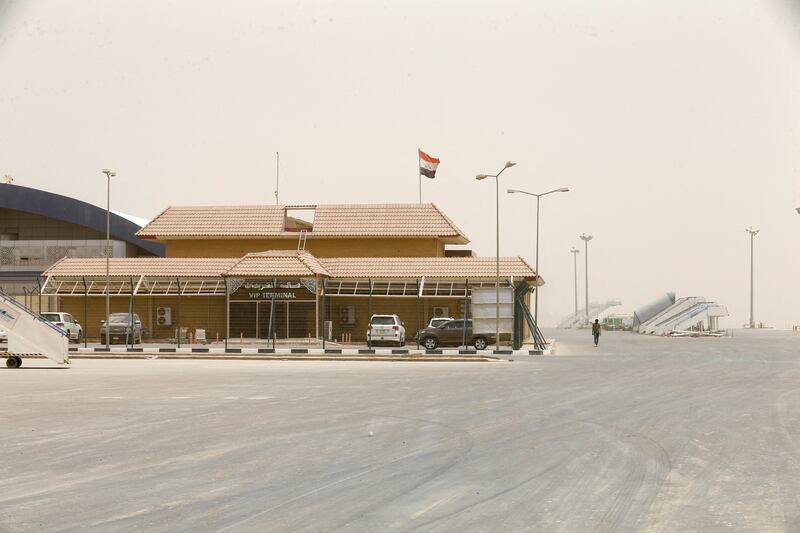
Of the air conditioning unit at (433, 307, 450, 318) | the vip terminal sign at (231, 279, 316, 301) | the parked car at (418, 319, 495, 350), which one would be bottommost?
the parked car at (418, 319, 495, 350)

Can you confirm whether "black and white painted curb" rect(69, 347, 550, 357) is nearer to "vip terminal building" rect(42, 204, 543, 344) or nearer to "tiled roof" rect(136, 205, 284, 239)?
"vip terminal building" rect(42, 204, 543, 344)

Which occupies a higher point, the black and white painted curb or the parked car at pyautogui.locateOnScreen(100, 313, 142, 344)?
the parked car at pyautogui.locateOnScreen(100, 313, 142, 344)

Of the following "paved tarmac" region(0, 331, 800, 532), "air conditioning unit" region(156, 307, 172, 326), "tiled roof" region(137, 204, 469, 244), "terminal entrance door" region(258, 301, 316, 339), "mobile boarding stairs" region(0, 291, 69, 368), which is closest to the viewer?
"paved tarmac" region(0, 331, 800, 532)

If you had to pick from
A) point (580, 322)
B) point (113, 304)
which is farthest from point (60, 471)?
point (580, 322)

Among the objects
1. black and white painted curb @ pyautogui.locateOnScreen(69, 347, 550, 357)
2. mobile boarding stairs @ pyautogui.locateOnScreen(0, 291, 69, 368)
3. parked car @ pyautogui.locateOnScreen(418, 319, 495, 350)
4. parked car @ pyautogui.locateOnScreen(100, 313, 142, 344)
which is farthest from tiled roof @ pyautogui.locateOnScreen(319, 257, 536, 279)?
mobile boarding stairs @ pyautogui.locateOnScreen(0, 291, 69, 368)

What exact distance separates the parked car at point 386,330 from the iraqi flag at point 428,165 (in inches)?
967

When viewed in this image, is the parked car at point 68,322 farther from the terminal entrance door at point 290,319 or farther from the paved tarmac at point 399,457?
the paved tarmac at point 399,457

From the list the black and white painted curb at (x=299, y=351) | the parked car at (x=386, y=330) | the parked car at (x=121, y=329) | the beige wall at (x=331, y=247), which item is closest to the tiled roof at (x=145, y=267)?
the parked car at (x=121, y=329)

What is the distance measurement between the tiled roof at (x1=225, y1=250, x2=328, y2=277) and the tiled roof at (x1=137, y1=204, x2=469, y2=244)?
669cm

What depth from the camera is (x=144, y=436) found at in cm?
1398

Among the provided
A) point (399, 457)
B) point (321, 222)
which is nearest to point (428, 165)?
point (321, 222)

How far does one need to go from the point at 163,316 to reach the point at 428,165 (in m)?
23.2

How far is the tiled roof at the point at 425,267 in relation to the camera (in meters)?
55.0

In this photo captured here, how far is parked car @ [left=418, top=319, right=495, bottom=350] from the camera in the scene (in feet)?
151
